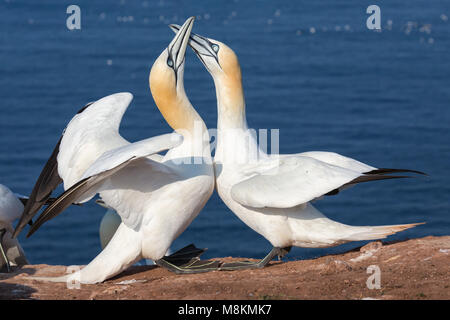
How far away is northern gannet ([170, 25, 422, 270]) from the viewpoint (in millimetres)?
7301

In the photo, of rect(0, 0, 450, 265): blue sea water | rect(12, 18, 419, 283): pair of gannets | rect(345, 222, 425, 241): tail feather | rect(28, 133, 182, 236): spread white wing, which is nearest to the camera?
rect(28, 133, 182, 236): spread white wing

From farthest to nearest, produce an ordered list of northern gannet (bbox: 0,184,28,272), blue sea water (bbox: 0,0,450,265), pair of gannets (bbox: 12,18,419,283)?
blue sea water (bbox: 0,0,450,265), northern gannet (bbox: 0,184,28,272), pair of gannets (bbox: 12,18,419,283)

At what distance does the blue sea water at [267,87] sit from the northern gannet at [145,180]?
5.90 m

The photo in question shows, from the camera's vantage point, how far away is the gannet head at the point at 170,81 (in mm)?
7785

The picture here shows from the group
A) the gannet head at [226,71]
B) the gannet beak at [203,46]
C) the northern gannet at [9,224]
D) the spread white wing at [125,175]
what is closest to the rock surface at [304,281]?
the spread white wing at [125,175]

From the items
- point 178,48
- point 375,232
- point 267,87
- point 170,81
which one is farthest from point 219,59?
point 267,87

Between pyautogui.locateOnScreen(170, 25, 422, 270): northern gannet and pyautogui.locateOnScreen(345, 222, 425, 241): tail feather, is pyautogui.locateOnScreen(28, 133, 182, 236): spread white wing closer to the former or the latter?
pyautogui.locateOnScreen(170, 25, 422, 270): northern gannet

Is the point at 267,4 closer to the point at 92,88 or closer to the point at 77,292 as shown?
the point at 92,88

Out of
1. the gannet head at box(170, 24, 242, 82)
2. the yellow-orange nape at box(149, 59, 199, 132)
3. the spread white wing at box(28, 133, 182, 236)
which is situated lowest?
the spread white wing at box(28, 133, 182, 236)

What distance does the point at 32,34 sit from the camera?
891 inches

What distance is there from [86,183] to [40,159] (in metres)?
9.50

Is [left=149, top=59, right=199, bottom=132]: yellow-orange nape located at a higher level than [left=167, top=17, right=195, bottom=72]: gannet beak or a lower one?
lower

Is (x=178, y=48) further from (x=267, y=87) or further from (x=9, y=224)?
(x=267, y=87)

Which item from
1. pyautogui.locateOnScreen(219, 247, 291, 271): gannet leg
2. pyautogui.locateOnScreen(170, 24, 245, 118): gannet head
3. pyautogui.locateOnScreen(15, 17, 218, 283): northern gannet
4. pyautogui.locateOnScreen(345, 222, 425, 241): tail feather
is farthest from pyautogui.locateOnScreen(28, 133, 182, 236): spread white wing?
pyautogui.locateOnScreen(345, 222, 425, 241): tail feather
